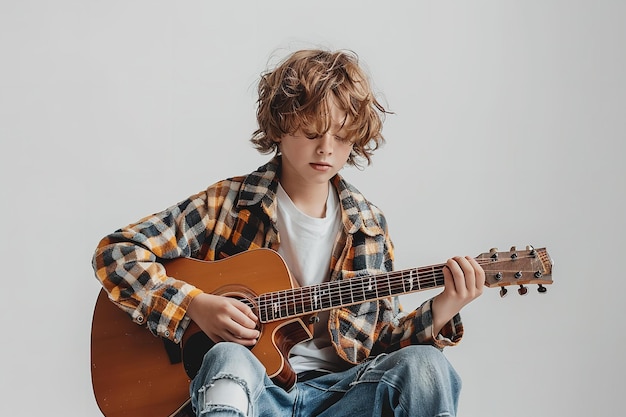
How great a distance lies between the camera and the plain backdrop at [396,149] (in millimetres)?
2277

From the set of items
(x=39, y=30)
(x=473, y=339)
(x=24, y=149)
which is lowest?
(x=473, y=339)

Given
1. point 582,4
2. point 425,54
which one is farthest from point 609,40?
point 425,54

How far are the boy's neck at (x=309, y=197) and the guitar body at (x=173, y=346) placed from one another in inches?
6.2

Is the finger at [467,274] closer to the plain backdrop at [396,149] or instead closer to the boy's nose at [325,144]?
the boy's nose at [325,144]

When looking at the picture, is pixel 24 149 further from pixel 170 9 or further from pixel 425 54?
pixel 425 54

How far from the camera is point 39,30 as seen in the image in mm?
2299

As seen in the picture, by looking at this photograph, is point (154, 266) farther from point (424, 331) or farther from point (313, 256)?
point (424, 331)

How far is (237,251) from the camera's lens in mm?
1691

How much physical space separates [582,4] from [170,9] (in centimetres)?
106

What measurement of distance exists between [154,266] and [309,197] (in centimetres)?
32

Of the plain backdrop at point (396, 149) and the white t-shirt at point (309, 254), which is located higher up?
the plain backdrop at point (396, 149)

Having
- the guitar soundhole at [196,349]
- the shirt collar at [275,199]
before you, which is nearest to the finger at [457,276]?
the shirt collar at [275,199]

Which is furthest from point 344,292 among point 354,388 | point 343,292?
point 354,388

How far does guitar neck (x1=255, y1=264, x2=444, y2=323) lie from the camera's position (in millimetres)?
1514
